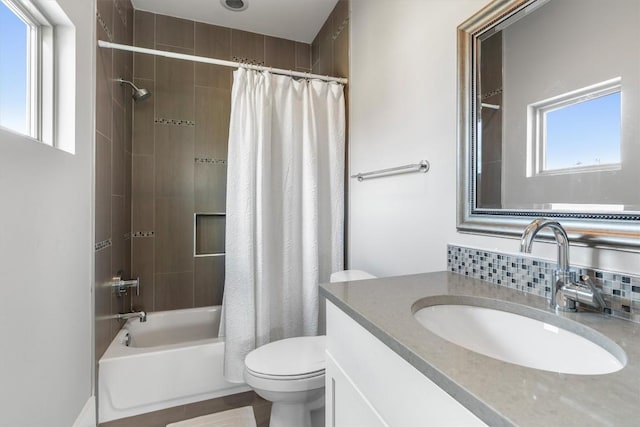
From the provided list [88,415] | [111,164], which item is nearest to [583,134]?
[111,164]

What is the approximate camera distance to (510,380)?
0.47 meters

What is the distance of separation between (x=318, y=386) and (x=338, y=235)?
3.17 feet

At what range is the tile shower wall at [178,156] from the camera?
7.85 feet

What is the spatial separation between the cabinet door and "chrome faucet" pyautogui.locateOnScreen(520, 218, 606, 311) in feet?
1.74

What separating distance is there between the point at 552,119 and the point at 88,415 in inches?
92.0

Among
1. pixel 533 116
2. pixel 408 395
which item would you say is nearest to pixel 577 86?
pixel 533 116

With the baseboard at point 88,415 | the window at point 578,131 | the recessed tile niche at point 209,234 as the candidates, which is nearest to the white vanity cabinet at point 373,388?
the window at point 578,131

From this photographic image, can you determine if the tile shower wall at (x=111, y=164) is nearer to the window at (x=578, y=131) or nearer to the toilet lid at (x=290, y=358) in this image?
the toilet lid at (x=290, y=358)

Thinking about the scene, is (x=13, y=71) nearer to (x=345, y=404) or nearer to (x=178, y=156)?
(x=178, y=156)

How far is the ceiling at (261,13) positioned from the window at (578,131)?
193 cm

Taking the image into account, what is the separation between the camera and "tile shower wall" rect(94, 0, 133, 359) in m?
1.65

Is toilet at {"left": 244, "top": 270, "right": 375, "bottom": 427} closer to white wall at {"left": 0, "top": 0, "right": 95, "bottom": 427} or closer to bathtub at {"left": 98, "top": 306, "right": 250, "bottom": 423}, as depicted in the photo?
bathtub at {"left": 98, "top": 306, "right": 250, "bottom": 423}

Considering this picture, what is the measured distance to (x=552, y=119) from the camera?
91 cm

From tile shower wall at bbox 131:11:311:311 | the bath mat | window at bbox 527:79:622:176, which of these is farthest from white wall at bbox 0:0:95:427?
window at bbox 527:79:622:176
